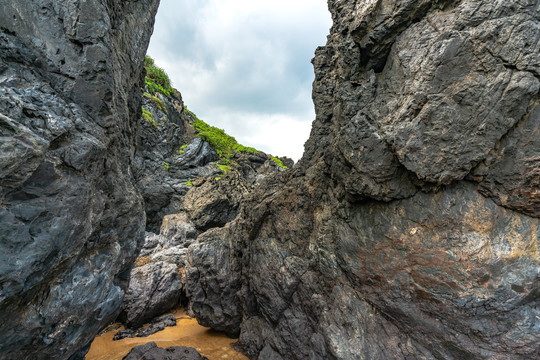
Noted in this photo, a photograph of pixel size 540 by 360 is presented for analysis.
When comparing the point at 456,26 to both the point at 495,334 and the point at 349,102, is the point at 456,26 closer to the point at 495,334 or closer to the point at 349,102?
the point at 349,102

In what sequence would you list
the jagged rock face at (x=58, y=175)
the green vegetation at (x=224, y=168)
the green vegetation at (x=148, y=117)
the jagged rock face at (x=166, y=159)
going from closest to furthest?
1. the jagged rock face at (x=58, y=175)
2. the jagged rock face at (x=166, y=159)
3. the green vegetation at (x=148, y=117)
4. the green vegetation at (x=224, y=168)

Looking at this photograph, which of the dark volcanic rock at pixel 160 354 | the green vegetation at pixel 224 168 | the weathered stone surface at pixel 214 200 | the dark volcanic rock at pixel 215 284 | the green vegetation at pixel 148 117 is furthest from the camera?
the green vegetation at pixel 224 168

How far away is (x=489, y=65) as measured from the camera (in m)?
4.91

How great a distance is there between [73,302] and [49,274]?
2.87 ft

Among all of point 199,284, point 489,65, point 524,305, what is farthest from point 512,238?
point 199,284

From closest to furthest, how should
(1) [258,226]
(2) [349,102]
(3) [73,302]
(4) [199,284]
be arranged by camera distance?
(3) [73,302] → (2) [349,102] → (1) [258,226] → (4) [199,284]

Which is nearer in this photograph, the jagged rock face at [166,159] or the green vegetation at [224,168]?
the jagged rock face at [166,159]

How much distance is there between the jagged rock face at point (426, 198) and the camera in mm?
4789

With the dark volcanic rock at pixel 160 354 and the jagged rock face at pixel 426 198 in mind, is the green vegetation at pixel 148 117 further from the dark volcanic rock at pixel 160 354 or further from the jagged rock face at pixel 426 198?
the jagged rock face at pixel 426 198

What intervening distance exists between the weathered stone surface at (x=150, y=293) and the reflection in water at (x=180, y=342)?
0.92 m

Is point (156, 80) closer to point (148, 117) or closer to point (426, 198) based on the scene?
point (148, 117)

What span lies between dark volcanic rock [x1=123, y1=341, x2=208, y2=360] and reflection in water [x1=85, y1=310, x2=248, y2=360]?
1.03m

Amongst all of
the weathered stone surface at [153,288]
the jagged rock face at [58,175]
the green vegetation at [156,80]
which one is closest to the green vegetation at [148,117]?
the green vegetation at [156,80]

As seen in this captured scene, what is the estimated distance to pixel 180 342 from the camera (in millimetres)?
9266
